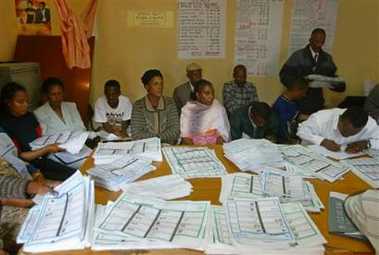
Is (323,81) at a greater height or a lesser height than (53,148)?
greater

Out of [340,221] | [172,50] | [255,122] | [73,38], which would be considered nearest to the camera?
[340,221]

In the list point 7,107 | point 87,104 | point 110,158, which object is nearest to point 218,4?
point 87,104

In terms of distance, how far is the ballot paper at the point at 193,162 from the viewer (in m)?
1.61

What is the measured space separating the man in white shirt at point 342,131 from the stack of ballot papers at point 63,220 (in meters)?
1.33

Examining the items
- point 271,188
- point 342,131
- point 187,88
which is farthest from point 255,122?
point 271,188

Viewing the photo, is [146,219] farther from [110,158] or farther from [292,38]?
[292,38]

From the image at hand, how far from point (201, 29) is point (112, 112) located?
1.28 meters

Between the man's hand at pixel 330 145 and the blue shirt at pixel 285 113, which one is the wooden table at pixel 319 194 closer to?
the man's hand at pixel 330 145

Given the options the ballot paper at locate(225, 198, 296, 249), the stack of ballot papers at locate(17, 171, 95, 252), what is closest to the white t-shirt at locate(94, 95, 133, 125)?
the stack of ballot papers at locate(17, 171, 95, 252)

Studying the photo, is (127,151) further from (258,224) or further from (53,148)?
(258,224)

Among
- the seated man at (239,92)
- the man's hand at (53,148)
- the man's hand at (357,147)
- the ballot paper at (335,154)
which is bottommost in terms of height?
the man's hand at (53,148)

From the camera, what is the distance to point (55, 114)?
111 inches

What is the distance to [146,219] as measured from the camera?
1.16m

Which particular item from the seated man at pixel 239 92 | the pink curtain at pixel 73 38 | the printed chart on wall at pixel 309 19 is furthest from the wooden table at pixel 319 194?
the printed chart on wall at pixel 309 19
